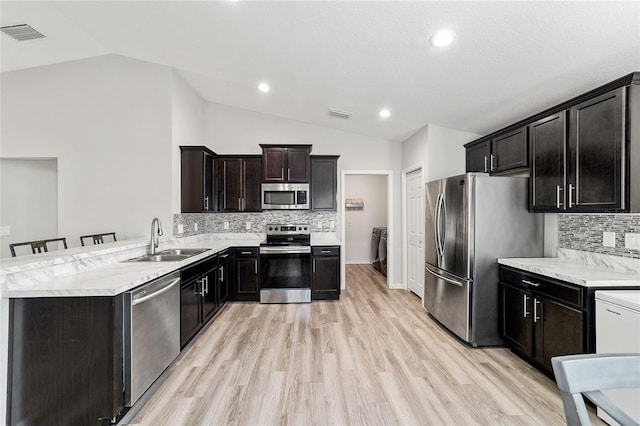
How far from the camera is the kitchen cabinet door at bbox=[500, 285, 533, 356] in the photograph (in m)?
2.70

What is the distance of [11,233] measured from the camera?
14.7ft

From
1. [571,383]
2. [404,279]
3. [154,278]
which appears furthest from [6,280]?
[404,279]

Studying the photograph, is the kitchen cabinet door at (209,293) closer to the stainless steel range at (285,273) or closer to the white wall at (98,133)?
the stainless steel range at (285,273)

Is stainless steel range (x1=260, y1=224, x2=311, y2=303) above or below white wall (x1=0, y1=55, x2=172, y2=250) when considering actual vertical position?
below

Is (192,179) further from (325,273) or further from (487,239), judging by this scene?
(487,239)

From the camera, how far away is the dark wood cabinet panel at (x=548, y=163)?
104 inches

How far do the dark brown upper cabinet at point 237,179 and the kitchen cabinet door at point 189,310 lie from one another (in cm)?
186

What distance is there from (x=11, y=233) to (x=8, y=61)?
90.5 inches

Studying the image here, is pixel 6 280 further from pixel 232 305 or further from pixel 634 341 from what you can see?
pixel 634 341

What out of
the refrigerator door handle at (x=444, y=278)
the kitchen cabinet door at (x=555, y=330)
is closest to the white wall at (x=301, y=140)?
the refrigerator door handle at (x=444, y=278)

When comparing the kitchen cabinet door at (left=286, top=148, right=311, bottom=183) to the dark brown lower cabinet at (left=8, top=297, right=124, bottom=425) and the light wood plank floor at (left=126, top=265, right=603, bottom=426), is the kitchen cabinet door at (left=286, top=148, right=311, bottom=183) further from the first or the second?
the dark brown lower cabinet at (left=8, top=297, right=124, bottom=425)

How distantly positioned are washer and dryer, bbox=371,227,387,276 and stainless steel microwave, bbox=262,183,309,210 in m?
2.46

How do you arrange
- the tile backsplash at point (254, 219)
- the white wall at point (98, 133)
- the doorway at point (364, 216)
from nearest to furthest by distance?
the white wall at point (98, 133)
the tile backsplash at point (254, 219)
the doorway at point (364, 216)

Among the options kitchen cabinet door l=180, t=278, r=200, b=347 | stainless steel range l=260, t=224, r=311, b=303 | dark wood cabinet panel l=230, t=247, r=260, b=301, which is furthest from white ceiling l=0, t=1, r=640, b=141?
kitchen cabinet door l=180, t=278, r=200, b=347
